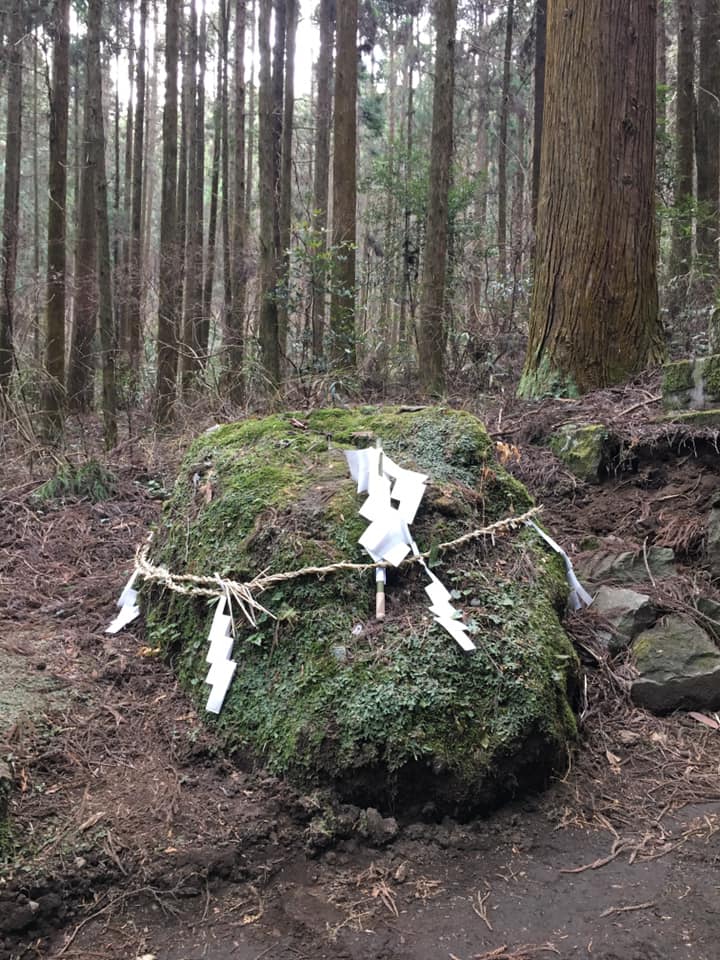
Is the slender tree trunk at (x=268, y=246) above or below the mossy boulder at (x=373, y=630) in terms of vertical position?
above

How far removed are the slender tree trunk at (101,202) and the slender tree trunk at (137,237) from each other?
608 cm

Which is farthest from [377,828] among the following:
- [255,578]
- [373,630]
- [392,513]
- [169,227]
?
[169,227]

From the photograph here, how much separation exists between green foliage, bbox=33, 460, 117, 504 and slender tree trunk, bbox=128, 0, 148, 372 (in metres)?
10.1

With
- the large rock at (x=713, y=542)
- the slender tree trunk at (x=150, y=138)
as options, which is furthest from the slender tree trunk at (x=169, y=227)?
the large rock at (x=713, y=542)

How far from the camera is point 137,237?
17.7 m

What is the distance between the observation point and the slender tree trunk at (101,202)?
8.76 m

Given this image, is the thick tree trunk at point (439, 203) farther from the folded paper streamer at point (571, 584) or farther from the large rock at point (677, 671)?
the large rock at point (677, 671)

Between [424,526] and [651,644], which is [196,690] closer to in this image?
[424,526]

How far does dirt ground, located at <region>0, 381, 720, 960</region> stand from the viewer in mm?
1849

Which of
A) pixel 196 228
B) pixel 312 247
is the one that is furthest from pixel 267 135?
pixel 196 228

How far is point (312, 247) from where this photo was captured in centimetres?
973

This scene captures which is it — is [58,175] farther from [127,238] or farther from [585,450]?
[585,450]

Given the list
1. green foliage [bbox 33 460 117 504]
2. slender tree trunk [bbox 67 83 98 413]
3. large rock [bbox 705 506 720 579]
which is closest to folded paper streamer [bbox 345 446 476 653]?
large rock [bbox 705 506 720 579]

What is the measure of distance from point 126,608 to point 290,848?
1.70m
